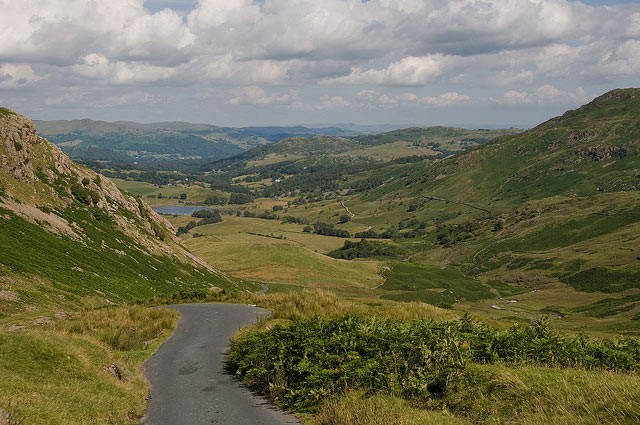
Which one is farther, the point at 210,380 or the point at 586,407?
the point at 210,380

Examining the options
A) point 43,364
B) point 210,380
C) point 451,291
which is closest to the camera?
point 43,364

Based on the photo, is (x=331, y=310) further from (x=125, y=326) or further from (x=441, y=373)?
(x=441, y=373)

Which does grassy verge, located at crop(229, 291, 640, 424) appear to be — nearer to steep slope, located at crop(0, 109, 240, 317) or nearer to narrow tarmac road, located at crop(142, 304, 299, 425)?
narrow tarmac road, located at crop(142, 304, 299, 425)

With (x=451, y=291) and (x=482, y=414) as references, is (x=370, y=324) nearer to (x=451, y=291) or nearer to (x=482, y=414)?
(x=482, y=414)

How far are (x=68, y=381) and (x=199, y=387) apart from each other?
5458 millimetres

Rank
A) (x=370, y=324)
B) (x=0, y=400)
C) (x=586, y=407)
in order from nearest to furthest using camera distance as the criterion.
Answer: (x=586, y=407) < (x=0, y=400) < (x=370, y=324)

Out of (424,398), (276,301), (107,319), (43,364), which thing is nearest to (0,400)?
(43,364)

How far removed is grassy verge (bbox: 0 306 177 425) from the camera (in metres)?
14.6

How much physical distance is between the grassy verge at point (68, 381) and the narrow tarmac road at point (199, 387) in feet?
2.73

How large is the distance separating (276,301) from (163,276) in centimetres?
4215

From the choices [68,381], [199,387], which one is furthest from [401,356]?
[68,381]

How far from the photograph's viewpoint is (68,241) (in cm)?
6850

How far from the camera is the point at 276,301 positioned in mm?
45656

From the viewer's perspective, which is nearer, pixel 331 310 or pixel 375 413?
pixel 375 413
